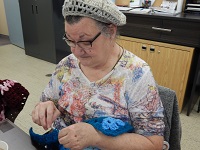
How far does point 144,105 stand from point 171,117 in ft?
0.63

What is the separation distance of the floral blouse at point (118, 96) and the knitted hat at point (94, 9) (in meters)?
0.20

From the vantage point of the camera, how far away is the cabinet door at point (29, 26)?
351 cm

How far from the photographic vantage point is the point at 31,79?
9.89ft

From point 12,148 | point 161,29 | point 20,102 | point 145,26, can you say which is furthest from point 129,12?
point 12,148

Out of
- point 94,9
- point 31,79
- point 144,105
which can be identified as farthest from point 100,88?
point 31,79

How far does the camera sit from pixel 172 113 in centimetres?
92

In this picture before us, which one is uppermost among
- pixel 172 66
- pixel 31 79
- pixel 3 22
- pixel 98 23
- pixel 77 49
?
pixel 98 23

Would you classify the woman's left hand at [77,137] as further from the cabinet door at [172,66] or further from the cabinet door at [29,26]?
the cabinet door at [29,26]

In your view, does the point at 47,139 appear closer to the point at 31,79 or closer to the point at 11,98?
the point at 11,98

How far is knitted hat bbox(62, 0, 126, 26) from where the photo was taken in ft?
2.39

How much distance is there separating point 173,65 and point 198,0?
727mm

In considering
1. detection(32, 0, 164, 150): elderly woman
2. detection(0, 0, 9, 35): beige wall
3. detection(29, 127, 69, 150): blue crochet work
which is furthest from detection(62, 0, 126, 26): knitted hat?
detection(0, 0, 9, 35): beige wall

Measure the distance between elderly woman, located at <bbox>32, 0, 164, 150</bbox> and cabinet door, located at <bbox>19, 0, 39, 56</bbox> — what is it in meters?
2.89

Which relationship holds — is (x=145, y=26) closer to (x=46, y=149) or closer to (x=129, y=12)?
(x=129, y=12)
